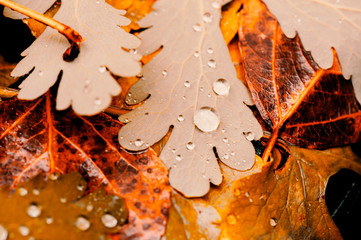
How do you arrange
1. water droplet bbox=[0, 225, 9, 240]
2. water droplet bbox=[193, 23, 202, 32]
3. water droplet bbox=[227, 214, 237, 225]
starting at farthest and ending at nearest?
water droplet bbox=[193, 23, 202, 32] → water droplet bbox=[227, 214, 237, 225] → water droplet bbox=[0, 225, 9, 240]

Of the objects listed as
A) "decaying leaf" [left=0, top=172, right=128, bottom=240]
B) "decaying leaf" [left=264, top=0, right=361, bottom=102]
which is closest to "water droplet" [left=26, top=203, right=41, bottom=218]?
"decaying leaf" [left=0, top=172, right=128, bottom=240]

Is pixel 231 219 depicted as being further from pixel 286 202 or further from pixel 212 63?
pixel 212 63

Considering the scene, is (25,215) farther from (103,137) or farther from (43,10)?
(43,10)

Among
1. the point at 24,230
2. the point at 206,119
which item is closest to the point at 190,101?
the point at 206,119

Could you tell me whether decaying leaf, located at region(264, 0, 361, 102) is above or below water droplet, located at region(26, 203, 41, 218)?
above

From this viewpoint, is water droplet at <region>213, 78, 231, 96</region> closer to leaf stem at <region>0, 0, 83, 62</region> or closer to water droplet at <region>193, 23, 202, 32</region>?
water droplet at <region>193, 23, 202, 32</region>

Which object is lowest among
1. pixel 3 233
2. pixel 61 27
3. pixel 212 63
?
pixel 3 233

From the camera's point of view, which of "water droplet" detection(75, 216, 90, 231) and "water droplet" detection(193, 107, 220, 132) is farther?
Answer: "water droplet" detection(193, 107, 220, 132)

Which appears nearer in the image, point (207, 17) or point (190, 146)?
point (190, 146)
